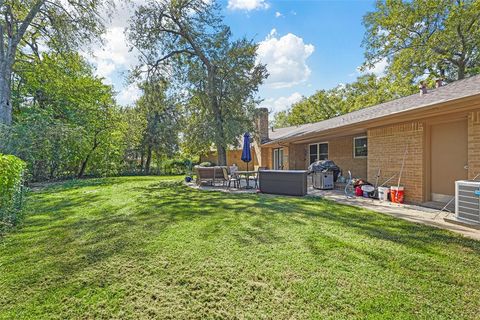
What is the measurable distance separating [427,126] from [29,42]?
21.2 meters

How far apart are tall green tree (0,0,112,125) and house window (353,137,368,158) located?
13.4m

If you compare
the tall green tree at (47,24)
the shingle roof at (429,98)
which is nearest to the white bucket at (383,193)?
the shingle roof at (429,98)

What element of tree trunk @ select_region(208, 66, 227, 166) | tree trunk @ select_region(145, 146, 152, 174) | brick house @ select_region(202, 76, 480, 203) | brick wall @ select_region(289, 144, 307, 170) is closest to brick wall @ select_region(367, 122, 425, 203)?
brick house @ select_region(202, 76, 480, 203)

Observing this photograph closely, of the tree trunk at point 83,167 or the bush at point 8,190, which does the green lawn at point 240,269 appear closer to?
the bush at point 8,190

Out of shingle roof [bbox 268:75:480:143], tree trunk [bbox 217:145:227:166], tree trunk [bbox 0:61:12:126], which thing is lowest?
tree trunk [bbox 217:145:227:166]

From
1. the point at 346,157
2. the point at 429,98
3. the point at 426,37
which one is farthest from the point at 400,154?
the point at 426,37

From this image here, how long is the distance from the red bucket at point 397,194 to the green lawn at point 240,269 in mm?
2286

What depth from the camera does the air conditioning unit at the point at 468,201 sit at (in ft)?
15.6

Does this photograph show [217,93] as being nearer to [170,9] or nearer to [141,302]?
[170,9]

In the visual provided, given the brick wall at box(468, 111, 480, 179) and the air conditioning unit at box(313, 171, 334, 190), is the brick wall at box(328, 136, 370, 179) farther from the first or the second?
the brick wall at box(468, 111, 480, 179)

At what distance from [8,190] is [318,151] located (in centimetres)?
1367

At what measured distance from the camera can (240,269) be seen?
3289 mm

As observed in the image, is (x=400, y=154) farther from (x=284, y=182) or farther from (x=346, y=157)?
(x=346, y=157)

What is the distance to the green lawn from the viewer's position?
252 cm
